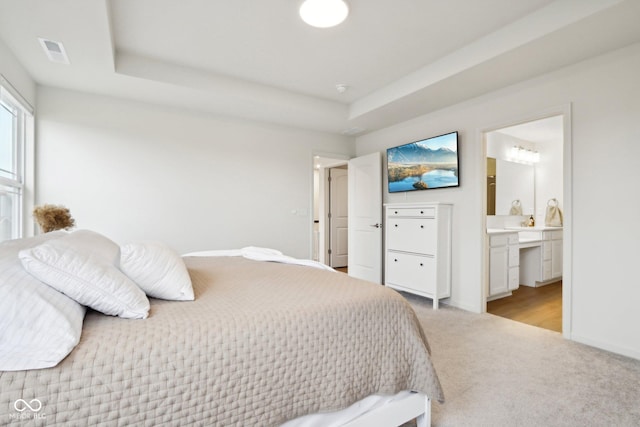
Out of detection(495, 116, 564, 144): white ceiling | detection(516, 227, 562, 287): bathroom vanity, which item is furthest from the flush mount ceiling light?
detection(516, 227, 562, 287): bathroom vanity

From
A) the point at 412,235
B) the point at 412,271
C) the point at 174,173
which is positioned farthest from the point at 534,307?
the point at 174,173

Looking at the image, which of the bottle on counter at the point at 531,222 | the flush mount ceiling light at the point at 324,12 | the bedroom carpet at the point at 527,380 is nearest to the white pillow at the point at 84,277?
the bedroom carpet at the point at 527,380

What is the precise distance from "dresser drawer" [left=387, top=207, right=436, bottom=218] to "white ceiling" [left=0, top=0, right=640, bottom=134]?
1200 mm

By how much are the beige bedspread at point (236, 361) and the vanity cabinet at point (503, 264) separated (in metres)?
2.75

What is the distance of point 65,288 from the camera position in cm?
106

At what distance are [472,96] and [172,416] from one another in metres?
3.66

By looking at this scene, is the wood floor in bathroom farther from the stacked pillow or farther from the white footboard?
the stacked pillow

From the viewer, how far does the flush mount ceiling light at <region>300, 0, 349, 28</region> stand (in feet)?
6.75

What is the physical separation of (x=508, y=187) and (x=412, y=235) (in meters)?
2.30

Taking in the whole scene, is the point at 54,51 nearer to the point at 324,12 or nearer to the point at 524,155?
the point at 324,12

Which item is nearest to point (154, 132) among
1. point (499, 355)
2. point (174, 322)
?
point (174, 322)

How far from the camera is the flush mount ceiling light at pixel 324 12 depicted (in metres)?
2.06

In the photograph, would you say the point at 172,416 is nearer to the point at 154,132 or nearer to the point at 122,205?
the point at 122,205

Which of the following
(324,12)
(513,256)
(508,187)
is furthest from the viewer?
(508,187)
